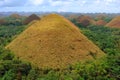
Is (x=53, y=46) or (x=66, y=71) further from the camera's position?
(x=53, y=46)

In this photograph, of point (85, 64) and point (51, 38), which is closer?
point (85, 64)

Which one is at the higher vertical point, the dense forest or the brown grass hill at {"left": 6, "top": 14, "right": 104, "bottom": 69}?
the brown grass hill at {"left": 6, "top": 14, "right": 104, "bottom": 69}

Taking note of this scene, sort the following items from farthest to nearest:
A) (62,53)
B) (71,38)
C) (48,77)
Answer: (71,38) < (62,53) < (48,77)

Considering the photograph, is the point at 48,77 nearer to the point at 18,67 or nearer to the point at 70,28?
the point at 18,67

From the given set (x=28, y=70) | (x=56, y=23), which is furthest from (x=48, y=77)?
(x=56, y=23)

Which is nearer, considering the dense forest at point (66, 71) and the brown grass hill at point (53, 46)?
the dense forest at point (66, 71)

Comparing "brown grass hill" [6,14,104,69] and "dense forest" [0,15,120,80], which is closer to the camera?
"dense forest" [0,15,120,80]

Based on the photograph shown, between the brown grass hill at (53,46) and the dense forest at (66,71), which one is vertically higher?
the brown grass hill at (53,46)

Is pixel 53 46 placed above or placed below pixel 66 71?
above
